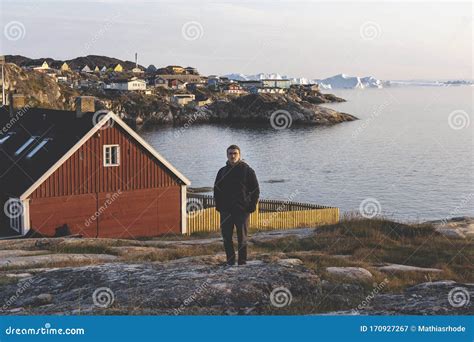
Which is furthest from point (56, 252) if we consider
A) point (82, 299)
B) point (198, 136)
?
point (198, 136)

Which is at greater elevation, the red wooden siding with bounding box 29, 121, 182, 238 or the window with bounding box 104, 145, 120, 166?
the window with bounding box 104, 145, 120, 166

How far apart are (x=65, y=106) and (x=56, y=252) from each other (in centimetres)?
11114

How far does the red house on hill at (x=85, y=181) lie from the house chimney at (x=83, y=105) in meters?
0.05

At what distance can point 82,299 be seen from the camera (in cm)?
998

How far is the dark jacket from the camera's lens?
38.2ft
